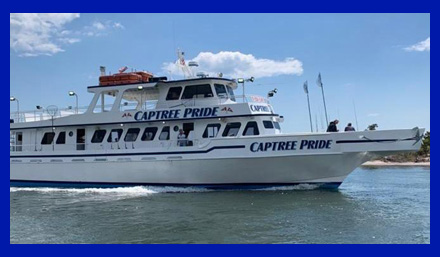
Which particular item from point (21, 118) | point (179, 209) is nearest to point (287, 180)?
point (179, 209)

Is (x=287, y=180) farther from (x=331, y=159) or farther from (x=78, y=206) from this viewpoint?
(x=78, y=206)

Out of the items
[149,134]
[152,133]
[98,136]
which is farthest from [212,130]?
[98,136]

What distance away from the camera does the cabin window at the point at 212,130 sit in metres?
15.3

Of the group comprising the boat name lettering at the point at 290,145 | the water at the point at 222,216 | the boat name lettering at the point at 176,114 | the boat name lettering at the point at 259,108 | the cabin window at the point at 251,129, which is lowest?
the water at the point at 222,216

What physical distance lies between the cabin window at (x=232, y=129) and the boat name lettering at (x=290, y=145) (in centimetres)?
119

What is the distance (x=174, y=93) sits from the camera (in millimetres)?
16141

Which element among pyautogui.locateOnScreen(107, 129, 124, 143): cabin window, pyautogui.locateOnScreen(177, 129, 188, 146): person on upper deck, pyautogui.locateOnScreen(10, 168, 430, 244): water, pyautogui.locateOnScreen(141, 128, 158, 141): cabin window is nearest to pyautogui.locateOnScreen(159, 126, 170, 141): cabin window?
pyautogui.locateOnScreen(141, 128, 158, 141): cabin window

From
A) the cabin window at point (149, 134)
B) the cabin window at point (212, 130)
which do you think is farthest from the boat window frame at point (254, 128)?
the cabin window at point (149, 134)

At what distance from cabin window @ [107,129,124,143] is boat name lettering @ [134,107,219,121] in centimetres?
109

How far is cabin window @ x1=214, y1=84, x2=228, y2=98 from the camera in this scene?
15.7 m

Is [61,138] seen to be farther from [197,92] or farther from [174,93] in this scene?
[197,92]

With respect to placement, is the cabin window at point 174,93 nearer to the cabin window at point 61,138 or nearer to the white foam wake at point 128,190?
the white foam wake at point 128,190

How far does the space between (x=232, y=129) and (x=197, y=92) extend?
2122 millimetres

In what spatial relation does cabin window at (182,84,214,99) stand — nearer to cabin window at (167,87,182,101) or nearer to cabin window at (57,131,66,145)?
cabin window at (167,87,182,101)
